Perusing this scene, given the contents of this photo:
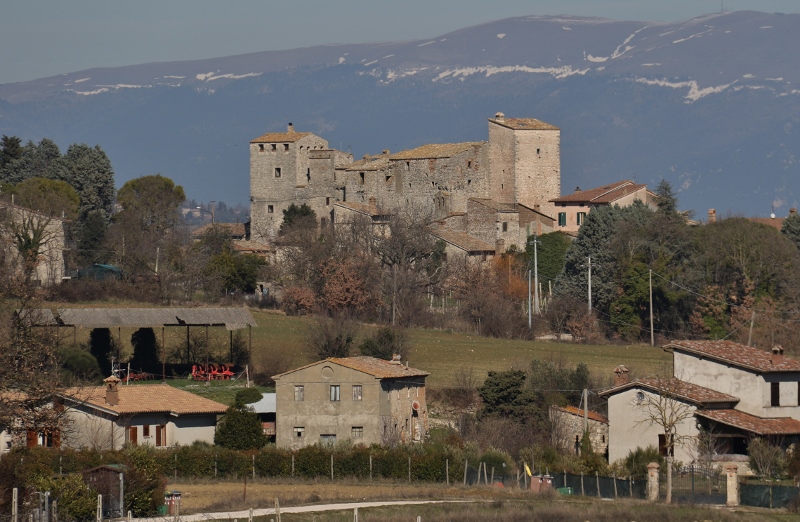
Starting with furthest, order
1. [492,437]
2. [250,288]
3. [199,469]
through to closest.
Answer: [250,288] < [492,437] < [199,469]

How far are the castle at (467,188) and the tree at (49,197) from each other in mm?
10587

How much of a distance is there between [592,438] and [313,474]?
9289 millimetres

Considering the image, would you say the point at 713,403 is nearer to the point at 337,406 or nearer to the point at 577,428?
the point at 577,428

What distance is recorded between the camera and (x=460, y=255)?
77.9 metres

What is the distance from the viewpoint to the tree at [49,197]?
273 feet

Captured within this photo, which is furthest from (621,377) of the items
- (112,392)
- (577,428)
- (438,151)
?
(438,151)

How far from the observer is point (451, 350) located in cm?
6050

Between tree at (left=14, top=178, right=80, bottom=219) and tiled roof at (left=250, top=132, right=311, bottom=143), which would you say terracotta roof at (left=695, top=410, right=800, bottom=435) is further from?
tiled roof at (left=250, top=132, right=311, bottom=143)

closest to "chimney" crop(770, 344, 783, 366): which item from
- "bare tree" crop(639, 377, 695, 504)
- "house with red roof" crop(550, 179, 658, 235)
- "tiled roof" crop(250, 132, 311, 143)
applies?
"bare tree" crop(639, 377, 695, 504)

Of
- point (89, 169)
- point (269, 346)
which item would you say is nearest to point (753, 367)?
point (269, 346)

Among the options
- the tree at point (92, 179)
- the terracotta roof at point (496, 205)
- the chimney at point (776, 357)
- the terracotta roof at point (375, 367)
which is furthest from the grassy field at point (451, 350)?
the tree at point (92, 179)

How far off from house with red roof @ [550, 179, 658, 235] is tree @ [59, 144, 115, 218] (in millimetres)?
26508

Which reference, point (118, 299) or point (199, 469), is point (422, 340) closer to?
point (118, 299)

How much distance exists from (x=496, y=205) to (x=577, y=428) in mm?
35983
